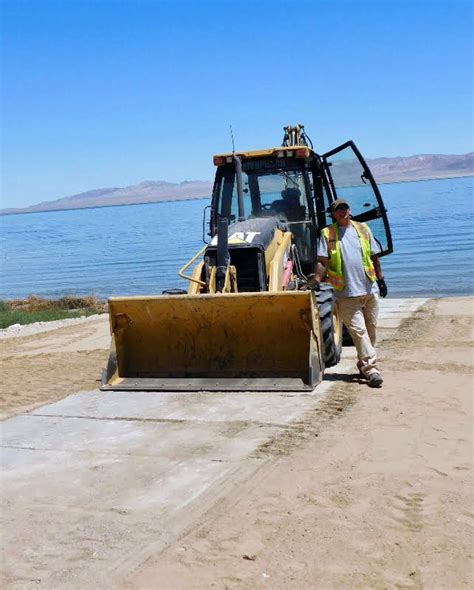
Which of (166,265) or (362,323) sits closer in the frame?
(362,323)

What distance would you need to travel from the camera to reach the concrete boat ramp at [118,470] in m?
4.58

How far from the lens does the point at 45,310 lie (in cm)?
2364

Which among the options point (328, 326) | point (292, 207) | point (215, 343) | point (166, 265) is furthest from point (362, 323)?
point (166, 265)

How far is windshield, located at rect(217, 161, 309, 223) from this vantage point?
1031cm

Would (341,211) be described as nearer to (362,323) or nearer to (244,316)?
(362,323)

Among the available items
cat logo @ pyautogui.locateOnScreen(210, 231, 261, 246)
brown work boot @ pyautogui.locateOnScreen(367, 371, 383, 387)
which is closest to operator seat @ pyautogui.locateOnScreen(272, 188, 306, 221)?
cat logo @ pyautogui.locateOnScreen(210, 231, 261, 246)

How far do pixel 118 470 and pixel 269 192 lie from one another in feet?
17.3

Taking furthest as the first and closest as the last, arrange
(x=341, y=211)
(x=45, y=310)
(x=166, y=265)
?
(x=166, y=265)
(x=45, y=310)
(x=341, y=211)

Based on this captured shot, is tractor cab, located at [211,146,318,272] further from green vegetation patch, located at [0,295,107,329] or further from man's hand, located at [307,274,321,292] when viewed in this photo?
green vegetation patch, located at [0,295,107,329]

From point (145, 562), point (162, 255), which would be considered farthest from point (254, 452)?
point (162, 255)

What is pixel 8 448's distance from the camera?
22.0ft

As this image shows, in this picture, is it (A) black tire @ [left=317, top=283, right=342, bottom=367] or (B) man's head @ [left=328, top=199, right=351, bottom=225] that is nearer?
(B) man's head @ [left=328, top=199, right=351, bottom=225]

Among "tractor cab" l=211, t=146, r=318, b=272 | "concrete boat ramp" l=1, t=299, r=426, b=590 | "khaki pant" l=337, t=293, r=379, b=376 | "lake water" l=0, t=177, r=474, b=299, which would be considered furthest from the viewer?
"lake water" l=0, t=177, r=474, b=299

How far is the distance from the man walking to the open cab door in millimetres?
1724
